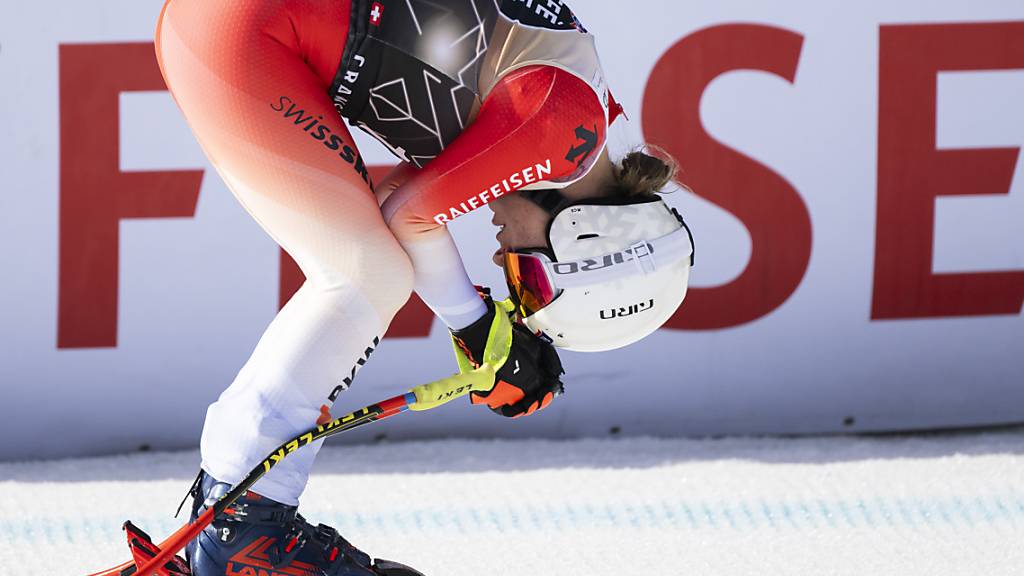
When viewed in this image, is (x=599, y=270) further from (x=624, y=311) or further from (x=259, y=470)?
(x=259, y=470)

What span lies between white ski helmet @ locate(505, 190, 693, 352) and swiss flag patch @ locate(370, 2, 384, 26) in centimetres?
36

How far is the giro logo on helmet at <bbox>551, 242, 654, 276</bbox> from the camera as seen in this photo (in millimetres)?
1788

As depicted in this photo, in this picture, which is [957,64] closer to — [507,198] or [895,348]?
[895,348]

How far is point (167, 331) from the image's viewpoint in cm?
288

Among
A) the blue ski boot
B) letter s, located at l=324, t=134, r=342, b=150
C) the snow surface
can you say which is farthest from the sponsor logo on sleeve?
the snow surface

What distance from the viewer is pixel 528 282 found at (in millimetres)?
1822

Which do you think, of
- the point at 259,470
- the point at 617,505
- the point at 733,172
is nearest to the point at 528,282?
the point at 259,470

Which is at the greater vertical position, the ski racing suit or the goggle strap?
the ski racing suit

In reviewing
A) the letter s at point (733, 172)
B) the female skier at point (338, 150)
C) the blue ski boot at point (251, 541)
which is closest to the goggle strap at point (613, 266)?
the female skier at point (338, 150)

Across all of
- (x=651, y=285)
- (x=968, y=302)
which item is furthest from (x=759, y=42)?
(x=651, y=285)

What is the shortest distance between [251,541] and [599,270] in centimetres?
62

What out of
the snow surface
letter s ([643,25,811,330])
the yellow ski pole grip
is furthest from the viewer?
letter s ([643,25,811,330])

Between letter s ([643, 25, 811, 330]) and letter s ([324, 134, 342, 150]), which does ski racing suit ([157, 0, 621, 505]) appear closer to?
letter s ([324, 134, 342, 150])

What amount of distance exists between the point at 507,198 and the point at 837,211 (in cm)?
139
